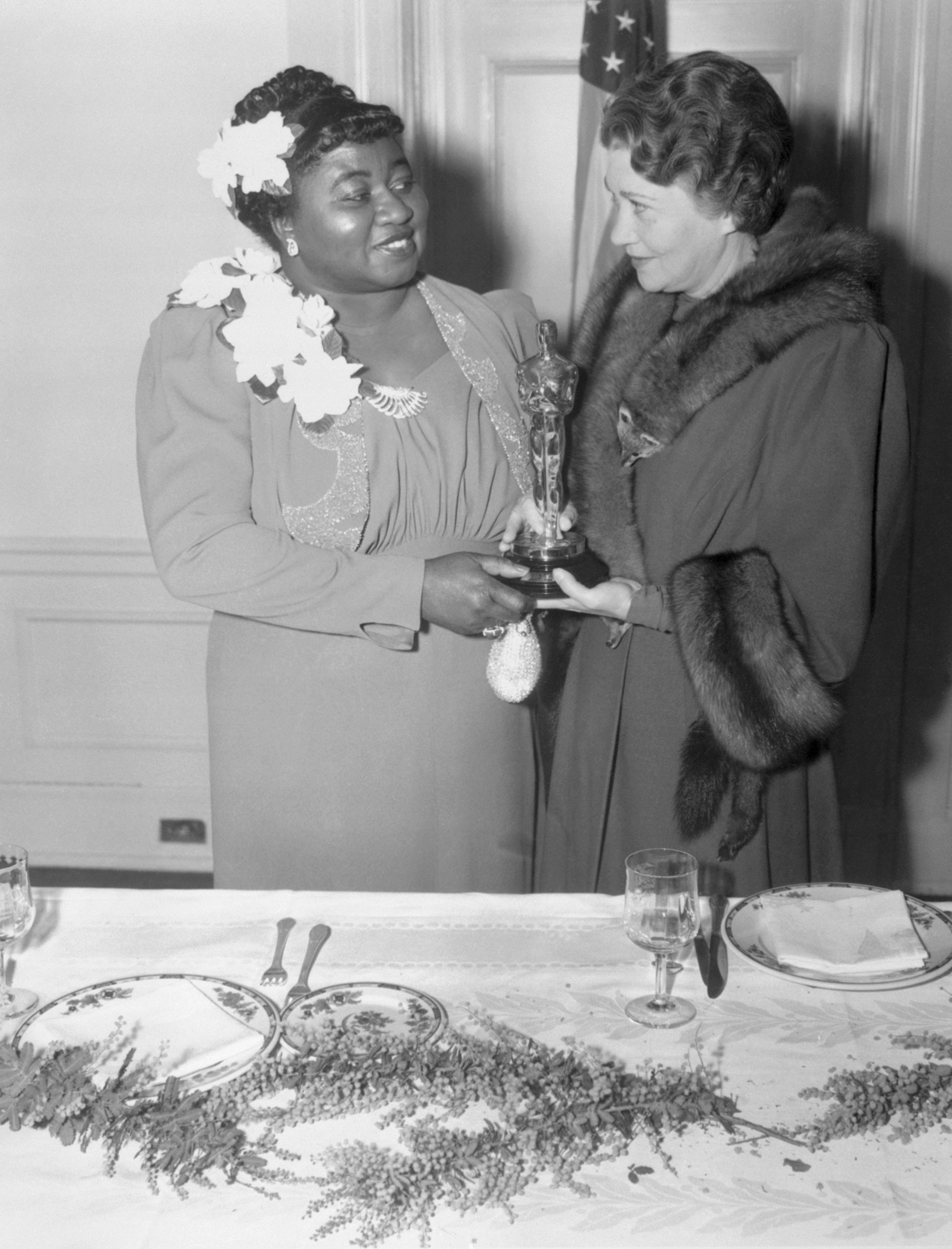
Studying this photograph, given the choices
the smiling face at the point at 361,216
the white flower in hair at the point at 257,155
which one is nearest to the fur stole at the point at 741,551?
the smiling face at the point at 361,216

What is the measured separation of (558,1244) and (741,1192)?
18cm

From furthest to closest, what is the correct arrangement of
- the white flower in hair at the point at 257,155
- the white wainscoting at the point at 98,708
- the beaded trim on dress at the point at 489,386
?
the white wainscoting at the point at 98,708, the beaded trim on dress at the point at 489,386, the white flower in hair at the point at 257,155

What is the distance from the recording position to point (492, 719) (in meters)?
2.43

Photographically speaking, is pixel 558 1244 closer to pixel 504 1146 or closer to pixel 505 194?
pixel 504 1146

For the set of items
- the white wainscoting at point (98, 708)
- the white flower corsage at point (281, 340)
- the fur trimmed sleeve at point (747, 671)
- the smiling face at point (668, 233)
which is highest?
the smiling face at point (668, 233)

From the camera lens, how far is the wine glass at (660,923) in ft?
4.72

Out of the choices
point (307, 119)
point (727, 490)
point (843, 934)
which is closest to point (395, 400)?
point (307, 119)

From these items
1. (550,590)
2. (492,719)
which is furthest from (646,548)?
(492,719)

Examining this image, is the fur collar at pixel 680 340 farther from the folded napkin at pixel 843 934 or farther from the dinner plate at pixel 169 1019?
the dinner plate at pixel 169 1019

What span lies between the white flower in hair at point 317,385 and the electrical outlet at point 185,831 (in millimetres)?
2103

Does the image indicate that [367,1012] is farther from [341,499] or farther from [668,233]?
[668,233]

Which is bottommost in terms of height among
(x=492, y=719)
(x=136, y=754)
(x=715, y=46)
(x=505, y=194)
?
(x=136, y=754)

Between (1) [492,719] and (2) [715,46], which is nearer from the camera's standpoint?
(1) [492,719]

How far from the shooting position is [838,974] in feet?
5.02
